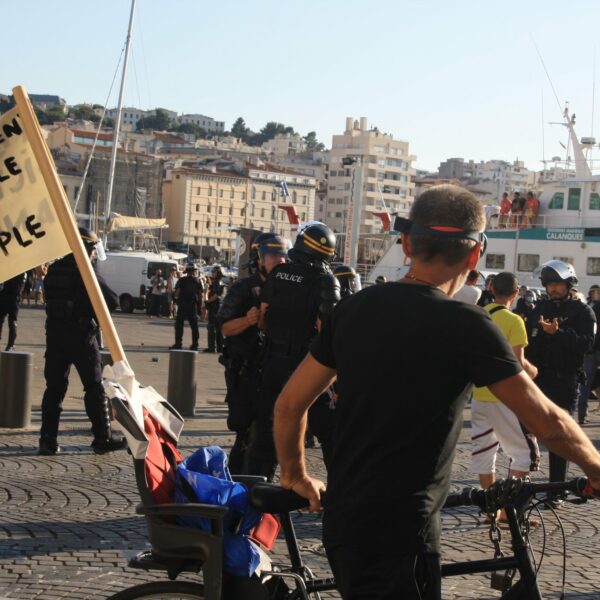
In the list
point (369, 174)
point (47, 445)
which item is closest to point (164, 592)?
point (47, 445)

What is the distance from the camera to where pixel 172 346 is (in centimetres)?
2602

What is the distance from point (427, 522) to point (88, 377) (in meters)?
7.12

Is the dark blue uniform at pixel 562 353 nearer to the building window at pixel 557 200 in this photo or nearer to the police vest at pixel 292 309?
the police vest at pixel 292 309

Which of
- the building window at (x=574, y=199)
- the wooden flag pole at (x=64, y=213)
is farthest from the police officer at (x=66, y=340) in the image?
the building window at (x=574, y=199)

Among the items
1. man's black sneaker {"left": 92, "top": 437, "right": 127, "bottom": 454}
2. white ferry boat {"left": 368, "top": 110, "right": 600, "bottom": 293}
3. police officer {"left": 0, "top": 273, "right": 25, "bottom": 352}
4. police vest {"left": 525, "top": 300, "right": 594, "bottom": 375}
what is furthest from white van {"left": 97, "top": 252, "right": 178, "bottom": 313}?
police vest {"left": 525, "top": 300, "right": 594, "bottom": 375}

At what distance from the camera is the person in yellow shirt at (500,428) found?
26.8 feet

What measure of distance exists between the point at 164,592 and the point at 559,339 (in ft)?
21.1

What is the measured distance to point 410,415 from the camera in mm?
3256

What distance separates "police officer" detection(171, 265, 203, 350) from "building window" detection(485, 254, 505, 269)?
68.0ft

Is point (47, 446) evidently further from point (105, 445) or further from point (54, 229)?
point (54, 229)

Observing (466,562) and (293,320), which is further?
(293,320)

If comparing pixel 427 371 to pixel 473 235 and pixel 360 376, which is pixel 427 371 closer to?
pixel 360 376

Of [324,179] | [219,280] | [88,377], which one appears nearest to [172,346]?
[219,280]

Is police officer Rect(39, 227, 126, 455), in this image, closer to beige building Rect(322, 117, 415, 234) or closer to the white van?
the white van
